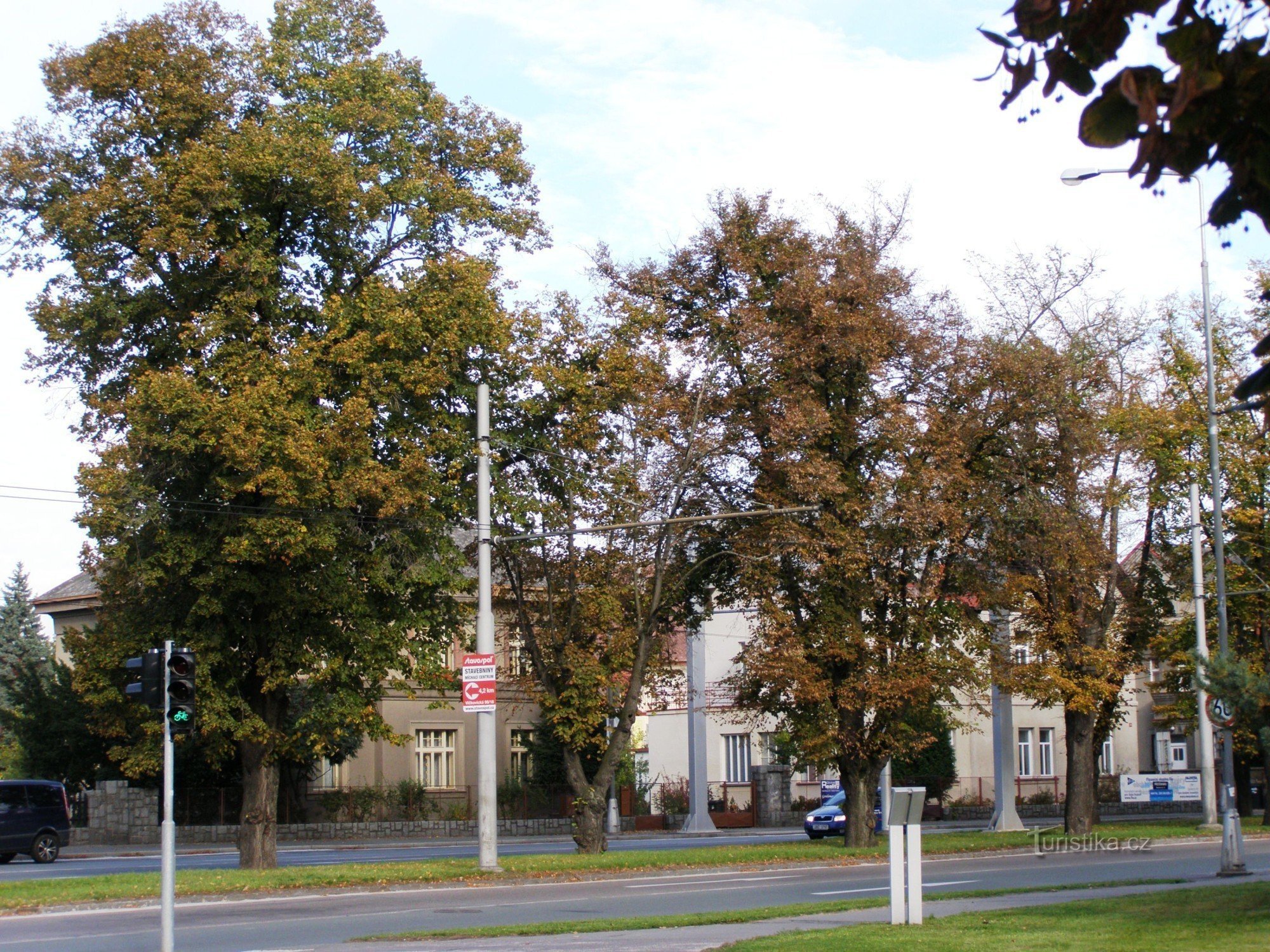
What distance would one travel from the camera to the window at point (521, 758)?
53.1 metres

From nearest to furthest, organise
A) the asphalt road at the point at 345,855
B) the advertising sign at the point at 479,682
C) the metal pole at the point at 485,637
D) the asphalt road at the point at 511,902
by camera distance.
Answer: the asphalt road at the point at 511,902
the advertising sign at the point at 479,682
the metal pole at the point at 485,637
the asphalt road at the point at 345,855

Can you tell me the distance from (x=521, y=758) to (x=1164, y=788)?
25485 mm

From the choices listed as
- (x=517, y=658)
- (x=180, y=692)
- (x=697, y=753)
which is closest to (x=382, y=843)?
(x=697, y=753)

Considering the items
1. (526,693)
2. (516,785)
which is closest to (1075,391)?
(526,693)

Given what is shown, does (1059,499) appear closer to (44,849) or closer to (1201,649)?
(1201,649)

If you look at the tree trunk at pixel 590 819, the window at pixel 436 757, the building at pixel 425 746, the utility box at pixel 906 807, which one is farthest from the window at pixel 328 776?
the utility box at pixel 906 807

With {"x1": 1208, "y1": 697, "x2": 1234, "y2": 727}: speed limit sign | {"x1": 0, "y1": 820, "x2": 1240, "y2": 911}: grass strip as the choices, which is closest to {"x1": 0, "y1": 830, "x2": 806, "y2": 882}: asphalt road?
{"x1": 0, "y1": 820, "x2": 1240, "y2": 911}: grass strip

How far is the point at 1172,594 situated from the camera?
127 ft

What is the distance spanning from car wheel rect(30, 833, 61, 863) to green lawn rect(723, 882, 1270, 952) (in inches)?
1060

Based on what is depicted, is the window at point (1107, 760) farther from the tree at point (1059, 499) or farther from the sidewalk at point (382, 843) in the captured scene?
the tree at point (1059, 499)

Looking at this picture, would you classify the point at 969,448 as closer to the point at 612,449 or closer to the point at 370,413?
the point at 612,449

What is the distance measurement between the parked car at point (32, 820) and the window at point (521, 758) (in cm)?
2032

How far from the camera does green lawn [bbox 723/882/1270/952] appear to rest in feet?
37.9

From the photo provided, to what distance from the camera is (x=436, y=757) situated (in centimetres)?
5100
